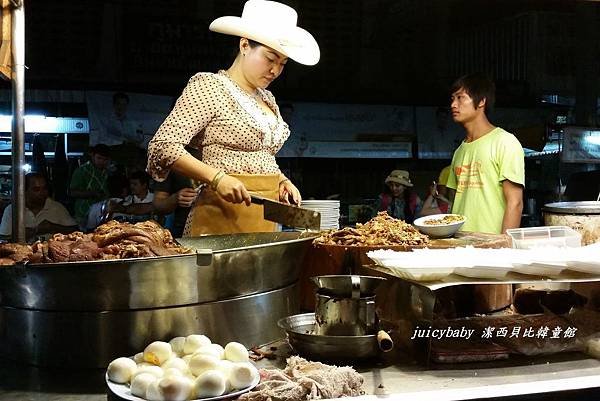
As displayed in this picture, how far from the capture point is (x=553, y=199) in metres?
11.1

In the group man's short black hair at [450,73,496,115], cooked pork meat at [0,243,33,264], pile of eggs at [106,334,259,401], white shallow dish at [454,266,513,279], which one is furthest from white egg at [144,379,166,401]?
man's short black hair at [450,73,496,115]

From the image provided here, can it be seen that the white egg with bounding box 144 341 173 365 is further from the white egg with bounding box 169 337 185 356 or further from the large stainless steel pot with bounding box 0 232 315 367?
the large stainless steel pot with bounding box 0 232 315 367

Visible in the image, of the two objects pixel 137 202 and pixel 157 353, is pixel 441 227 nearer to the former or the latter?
pixel 157 353

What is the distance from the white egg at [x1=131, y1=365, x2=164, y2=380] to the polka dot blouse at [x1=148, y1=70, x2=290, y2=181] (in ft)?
4.76

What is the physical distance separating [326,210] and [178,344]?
5.27 ft

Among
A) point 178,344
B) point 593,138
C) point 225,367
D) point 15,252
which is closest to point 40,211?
point 15,252

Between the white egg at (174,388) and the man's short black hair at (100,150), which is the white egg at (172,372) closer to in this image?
the white egg at (174,388)

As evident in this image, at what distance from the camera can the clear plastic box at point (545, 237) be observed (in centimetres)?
245

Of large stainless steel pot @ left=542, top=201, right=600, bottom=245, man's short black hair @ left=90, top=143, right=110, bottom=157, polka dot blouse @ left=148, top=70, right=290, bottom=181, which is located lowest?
large stainless steel pot @ left=542, top=201, right=600, bottom=245

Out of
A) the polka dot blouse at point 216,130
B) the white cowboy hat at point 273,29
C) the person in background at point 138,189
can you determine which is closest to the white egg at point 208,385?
the polka dot blouse at point 216,130

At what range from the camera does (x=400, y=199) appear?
9.07 metres

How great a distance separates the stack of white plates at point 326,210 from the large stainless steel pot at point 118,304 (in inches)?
46.2

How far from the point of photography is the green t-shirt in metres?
4.29

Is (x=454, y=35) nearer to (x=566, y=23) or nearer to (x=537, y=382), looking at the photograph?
(x=566, y=23)
